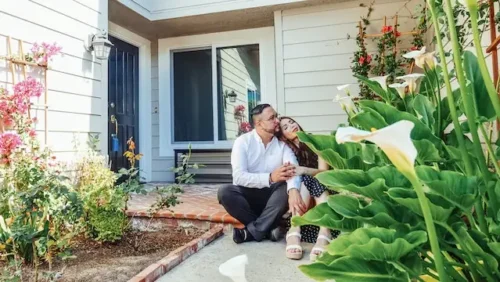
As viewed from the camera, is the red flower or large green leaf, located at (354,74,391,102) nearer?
large green leaf, located at (354,74,391,102)

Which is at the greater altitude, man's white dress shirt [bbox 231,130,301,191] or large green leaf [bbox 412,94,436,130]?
large green leaf [bbox 412,94,436,130]

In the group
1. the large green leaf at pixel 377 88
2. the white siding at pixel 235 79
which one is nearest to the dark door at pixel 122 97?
the white siding at pixel 235 79

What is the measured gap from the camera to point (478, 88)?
0.87m

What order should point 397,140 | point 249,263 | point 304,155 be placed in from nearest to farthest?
1. point 397,140
2. point 249,263
3. point 304,155

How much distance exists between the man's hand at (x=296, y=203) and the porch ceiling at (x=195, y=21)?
2715mm

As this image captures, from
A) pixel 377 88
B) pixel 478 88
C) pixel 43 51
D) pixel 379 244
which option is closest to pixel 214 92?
pixel 43 51

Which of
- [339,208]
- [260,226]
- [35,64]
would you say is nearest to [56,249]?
[260,226]

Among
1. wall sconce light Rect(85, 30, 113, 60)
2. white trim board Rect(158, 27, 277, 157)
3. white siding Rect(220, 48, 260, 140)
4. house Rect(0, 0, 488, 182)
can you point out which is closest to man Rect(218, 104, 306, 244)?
house Rect(0, 0, 488, 182)

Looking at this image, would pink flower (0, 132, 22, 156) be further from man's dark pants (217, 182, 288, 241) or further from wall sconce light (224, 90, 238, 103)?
wall sconce light (224, 90, 238, 103)

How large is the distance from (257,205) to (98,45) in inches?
94.9

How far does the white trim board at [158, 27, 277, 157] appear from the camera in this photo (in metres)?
4.69

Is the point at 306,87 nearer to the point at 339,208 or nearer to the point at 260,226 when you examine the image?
the point at 260,226

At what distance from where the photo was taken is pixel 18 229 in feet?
5.82

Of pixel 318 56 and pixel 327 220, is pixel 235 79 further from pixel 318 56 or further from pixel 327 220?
pixel 327 220
